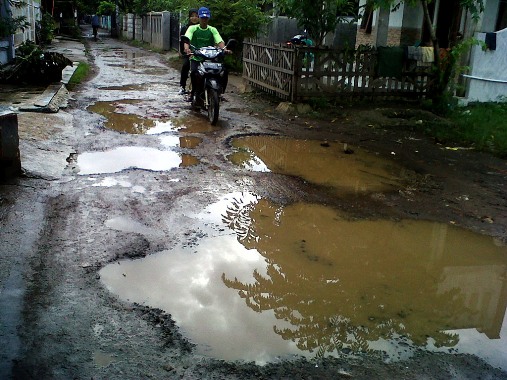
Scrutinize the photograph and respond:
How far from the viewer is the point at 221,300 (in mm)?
3502

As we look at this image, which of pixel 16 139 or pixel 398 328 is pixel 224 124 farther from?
pixel 398 328

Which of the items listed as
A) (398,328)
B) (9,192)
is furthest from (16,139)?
(398,328)

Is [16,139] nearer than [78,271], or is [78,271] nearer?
[78,271]

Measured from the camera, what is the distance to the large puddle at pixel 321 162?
20.4 ft

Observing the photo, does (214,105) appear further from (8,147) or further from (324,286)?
(324,286)

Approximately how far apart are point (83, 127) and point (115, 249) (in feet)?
15.3

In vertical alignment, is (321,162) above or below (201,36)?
below

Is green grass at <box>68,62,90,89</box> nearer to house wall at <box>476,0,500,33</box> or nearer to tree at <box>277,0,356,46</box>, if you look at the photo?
tree at <box>277,0,356,46</box>

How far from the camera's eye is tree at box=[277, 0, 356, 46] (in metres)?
10.8

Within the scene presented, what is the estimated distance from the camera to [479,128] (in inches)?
355

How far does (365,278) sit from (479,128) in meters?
6.34

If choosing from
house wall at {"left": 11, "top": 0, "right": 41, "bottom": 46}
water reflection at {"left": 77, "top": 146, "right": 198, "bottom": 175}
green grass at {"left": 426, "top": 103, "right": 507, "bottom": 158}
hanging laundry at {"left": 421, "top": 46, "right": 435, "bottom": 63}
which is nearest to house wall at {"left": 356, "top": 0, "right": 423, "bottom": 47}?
hanging laundry at {"left": 421, "top": 46, "right": 435, "bottom": 63}

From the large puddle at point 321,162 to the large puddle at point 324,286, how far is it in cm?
131

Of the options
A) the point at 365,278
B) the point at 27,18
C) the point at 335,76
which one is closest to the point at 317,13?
the point at 335,76
